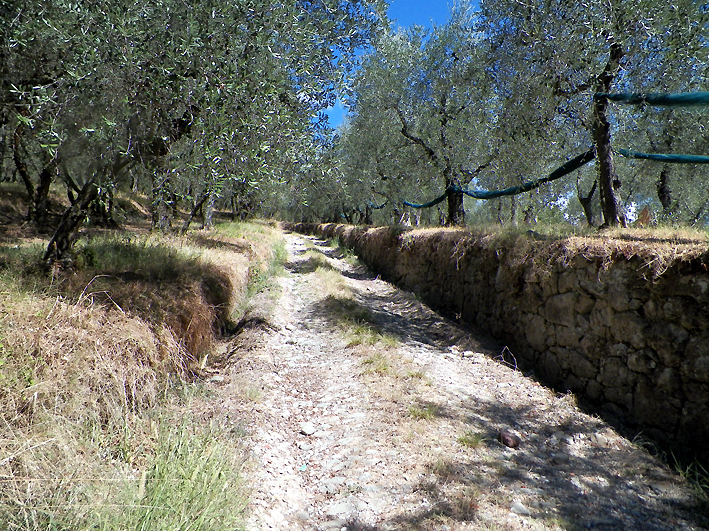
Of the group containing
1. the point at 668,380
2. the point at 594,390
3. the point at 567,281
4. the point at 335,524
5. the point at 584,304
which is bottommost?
the point at 335,524

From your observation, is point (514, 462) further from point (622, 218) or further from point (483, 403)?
point (622, 218)

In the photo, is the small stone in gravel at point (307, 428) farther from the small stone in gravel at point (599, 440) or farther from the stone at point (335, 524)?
the small stone in gravel at point (599, 440)

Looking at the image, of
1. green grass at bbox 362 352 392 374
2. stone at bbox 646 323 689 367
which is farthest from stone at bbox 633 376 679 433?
green grass at bbox 362 352 392 374

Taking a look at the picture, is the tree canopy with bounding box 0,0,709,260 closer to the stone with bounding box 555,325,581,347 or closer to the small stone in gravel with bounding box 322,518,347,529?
the stone with bounding box 555,325,581,347

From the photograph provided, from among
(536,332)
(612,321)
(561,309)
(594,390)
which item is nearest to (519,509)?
(594,390)

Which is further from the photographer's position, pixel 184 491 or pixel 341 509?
pixel 341 509

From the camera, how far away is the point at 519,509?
3.09 m

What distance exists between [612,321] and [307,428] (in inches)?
160

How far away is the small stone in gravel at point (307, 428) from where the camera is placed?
14.5 ft

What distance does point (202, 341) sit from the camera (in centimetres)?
594

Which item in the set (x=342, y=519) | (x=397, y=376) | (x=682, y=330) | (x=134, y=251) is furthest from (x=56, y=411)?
(x=682, y=330)

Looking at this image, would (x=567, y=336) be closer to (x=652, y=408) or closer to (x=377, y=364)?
(x=652, y=408)

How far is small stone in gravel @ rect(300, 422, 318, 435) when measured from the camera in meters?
4.41

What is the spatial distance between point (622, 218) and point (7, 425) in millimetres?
8602
